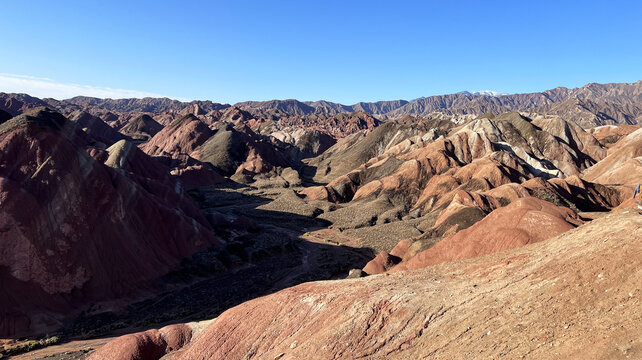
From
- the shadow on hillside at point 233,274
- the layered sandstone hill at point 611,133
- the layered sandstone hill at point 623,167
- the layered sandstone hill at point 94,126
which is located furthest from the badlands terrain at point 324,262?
the layered sandstone hill at point 94,126

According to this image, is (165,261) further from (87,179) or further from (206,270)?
(87,179)

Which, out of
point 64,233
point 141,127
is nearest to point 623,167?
point 64,233

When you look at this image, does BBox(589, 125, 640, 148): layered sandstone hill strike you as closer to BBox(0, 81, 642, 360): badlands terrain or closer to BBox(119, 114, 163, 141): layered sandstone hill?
BBox(0, 81, 642, 360): badlands terrain

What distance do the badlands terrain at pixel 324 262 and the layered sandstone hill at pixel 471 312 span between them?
0.06 m

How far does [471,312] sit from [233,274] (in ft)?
89.1

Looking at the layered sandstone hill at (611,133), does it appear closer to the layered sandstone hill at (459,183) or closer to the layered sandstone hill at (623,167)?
the layered sandstone hill at (459,183)

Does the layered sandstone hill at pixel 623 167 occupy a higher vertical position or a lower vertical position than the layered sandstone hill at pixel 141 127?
lower

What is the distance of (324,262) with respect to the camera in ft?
125

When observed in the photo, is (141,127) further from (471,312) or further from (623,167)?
(471,312)

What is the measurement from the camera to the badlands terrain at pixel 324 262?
34.5 ft

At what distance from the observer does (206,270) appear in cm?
3381

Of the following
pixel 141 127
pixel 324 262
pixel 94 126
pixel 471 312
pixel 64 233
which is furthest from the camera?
pixel 141 127

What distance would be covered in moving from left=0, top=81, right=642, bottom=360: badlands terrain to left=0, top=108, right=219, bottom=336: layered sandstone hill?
0.36 ft

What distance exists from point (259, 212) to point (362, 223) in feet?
59.0
